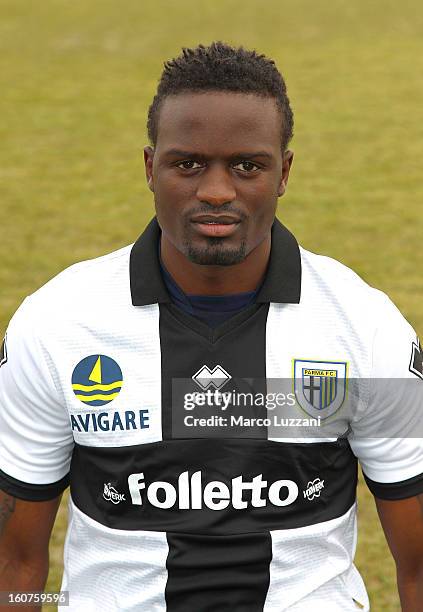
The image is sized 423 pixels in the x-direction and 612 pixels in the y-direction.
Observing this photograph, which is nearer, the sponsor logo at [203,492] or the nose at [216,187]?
the nose at [216,187]

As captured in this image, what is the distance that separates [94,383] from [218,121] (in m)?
0.67

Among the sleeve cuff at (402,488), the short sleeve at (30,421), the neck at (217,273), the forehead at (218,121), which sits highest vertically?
the forehead at (218,121)

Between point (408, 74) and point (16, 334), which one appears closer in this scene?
point (16, 334)

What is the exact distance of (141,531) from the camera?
2652mm

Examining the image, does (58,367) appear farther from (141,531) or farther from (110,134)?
(110,134)

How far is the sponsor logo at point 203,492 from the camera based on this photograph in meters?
2.62

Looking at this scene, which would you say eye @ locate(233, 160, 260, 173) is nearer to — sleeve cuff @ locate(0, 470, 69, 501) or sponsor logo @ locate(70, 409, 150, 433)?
sponsor logo @ locate(70, 409, 150, 433)

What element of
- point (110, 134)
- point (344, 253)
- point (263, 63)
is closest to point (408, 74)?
point (110, 134)

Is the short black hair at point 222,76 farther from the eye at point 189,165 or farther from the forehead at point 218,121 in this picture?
the eye at point 189,165

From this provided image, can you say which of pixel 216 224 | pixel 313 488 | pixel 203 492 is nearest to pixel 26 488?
pixel 203 492

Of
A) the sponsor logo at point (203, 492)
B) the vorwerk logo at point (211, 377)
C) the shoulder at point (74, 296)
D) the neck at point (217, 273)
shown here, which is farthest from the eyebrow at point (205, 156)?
the sponsor logo at point (203, 492)

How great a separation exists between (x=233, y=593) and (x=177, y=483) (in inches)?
11.3

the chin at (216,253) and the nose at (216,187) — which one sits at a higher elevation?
the nose at (216,187)

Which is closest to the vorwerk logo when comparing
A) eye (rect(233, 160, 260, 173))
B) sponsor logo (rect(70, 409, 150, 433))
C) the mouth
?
sponsor logo (rect(70, 409, 150, 433))
